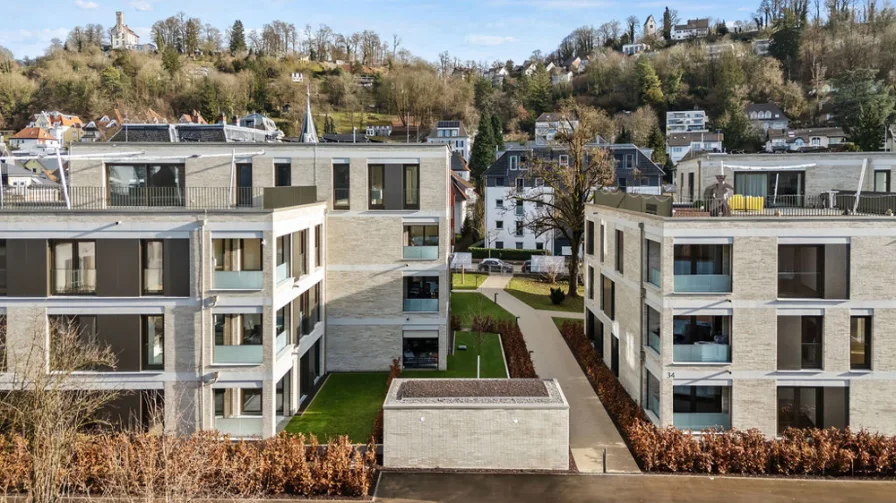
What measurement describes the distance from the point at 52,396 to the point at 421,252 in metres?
13.4

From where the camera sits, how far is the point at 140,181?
75.4 feet

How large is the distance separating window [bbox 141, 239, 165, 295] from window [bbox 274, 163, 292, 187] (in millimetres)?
7019

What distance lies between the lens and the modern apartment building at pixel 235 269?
55.8 ft

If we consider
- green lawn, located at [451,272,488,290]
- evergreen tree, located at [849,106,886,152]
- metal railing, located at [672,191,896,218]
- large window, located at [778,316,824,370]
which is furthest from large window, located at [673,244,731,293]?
evergreen tree, located at [849,106,886,152]

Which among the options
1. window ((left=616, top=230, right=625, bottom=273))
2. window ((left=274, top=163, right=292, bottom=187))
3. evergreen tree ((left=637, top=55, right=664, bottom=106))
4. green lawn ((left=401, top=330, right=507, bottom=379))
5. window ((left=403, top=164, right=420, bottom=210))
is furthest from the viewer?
evergreen tree ((left=637, top=55, right=664, bottom=106))

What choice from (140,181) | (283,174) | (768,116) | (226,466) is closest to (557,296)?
(283,174)

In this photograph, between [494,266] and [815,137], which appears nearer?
[494,266]

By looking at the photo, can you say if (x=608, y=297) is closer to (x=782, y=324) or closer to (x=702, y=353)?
(x=702, y=353)

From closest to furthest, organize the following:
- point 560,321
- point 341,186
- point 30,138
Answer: point 341,186 < point 560,321 < point 30,138

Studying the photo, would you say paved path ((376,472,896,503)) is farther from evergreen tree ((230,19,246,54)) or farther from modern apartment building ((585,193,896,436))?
evergreen tree ((230,19,246,54))

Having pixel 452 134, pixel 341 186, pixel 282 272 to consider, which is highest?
pixel 452 134

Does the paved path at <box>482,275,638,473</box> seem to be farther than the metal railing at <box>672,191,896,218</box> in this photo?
No

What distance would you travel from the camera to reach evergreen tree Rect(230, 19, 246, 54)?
5340 inches

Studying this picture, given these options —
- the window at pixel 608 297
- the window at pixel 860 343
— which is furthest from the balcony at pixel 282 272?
the window at pixel 860 343
